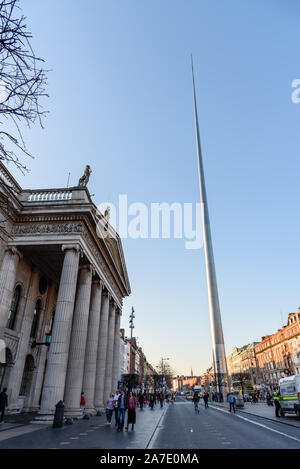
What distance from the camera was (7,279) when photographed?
748 inches

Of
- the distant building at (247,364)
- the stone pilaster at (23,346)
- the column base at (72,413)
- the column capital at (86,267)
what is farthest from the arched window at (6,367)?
the distant building at (247,364)

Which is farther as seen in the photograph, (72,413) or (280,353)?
(280,353)

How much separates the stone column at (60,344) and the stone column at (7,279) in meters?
3.46

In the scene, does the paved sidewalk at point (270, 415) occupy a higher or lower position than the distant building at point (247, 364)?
lower

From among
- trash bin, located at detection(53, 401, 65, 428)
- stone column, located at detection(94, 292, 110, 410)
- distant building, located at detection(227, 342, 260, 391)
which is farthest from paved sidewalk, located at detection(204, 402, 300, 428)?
distant building, located at detection(227, 342, 260, 391)

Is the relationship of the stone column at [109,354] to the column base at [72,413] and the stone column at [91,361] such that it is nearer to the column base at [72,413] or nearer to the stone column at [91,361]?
the stone column at [91,361]

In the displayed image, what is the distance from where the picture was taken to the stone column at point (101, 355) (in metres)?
26.3

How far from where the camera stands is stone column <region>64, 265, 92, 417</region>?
18.5 metres

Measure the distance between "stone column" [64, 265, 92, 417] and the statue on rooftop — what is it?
7.44 metres

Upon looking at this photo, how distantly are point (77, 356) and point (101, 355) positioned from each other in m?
8.39

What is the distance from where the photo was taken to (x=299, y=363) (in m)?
63.5

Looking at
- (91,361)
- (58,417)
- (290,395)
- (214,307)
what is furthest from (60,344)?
(214,307)

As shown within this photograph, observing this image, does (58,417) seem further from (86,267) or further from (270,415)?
(270,415)
